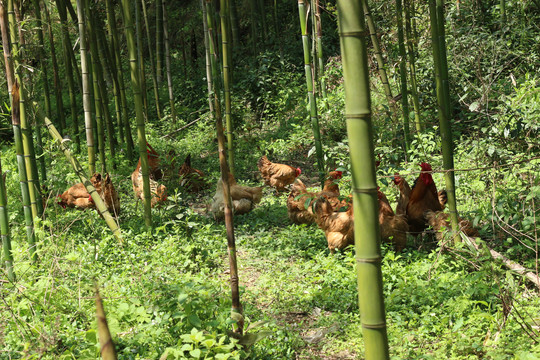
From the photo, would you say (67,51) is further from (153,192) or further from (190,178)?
(153,192)

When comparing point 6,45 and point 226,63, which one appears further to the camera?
point 226,63

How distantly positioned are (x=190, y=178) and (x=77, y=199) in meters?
1.44

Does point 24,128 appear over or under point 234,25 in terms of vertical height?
under

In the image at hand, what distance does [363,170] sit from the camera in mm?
1458

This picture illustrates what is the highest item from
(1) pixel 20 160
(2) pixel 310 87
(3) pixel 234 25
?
(3) pixel 234 25

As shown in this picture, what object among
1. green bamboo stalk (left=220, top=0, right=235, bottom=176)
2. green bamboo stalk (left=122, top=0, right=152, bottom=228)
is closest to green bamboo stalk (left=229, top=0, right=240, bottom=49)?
green bamboo stalk (left=220, top=0, right=235, bottom=176)

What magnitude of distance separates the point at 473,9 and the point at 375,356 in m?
7.55

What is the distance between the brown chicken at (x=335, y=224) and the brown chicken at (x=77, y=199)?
8.48 feet

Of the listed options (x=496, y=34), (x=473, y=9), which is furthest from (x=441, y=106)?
(x=473, y=9)

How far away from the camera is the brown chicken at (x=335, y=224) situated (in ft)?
13.0

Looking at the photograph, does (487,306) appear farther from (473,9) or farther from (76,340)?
(473,9)

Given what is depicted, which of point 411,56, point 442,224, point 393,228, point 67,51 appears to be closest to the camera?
point 442,224

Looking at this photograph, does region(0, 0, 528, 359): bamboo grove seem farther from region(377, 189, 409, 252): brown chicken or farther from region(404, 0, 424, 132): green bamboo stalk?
region(377, 189, 409, 252): brown chicken

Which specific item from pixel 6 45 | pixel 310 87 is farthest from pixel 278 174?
pixel 6 45
